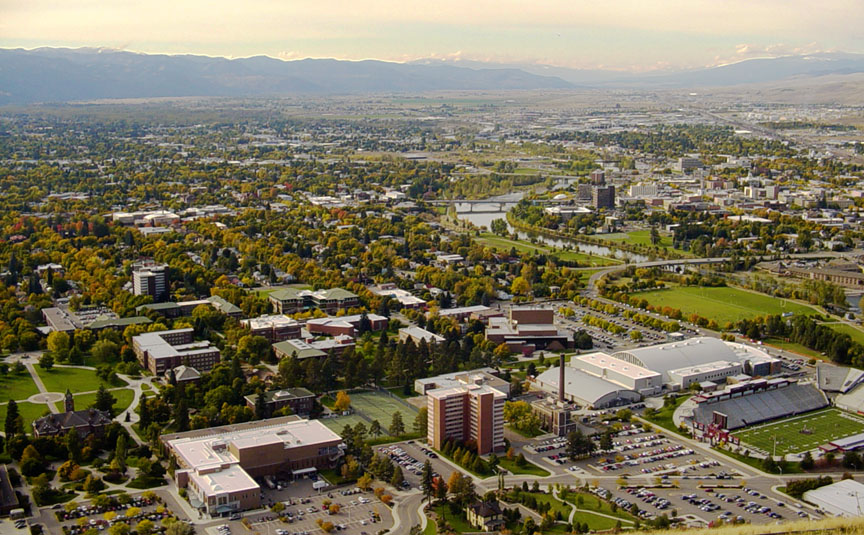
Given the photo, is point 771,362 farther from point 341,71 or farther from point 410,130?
point 341,71

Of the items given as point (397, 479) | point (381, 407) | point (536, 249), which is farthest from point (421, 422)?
point (536, 249)

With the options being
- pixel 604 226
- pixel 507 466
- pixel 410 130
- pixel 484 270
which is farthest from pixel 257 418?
pixel 410 130

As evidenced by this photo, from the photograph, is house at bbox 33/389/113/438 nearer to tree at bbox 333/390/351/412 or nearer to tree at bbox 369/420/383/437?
tree at bbox 333/390/351/412

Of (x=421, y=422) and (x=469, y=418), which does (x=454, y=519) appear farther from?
(x=421, y=422)

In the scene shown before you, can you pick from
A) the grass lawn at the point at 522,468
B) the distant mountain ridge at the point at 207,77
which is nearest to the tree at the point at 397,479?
the grass lawn at the point at 522,468

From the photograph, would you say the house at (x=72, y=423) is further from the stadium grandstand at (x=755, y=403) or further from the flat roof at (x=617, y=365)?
the stadium grandstand at (x=755, y=403)

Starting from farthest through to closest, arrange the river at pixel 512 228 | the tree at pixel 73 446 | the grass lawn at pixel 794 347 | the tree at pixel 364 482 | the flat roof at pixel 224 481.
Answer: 1. the river at pixel 512 228
2. the grass lawn at pixel 794 347
3. the tree at pixel 73 446
4. the tree at pixel 364 482
5. the flat roof at pixel 224 481
